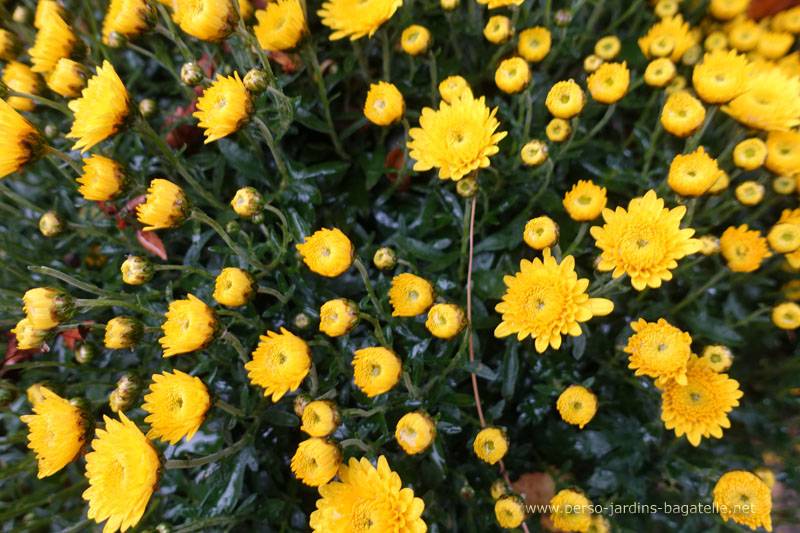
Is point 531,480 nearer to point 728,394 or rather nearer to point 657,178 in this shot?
point 728,394

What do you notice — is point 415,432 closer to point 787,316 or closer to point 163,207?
point 163,207

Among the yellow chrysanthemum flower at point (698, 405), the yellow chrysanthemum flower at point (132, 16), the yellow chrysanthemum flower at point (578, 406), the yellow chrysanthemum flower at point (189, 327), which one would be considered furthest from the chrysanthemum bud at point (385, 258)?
the yellow chrysanthemum flower at point (132, 16)

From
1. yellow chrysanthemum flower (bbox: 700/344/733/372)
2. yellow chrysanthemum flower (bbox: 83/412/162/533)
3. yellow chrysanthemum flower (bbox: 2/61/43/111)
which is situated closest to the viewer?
yellow chrysanthemum flower (bbox: 83/412/162/533)

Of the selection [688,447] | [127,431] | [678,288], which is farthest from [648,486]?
[127,431]

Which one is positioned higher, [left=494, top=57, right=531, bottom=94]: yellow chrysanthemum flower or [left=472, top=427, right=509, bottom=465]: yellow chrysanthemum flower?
[left=494, top=57, right=531, bottom=94]: yellow chrysanthemum flower

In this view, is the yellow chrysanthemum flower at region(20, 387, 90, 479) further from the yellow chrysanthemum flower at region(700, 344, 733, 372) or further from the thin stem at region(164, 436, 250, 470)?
the yellow chrysanthemum flower at region(700, 344, 733, 372)

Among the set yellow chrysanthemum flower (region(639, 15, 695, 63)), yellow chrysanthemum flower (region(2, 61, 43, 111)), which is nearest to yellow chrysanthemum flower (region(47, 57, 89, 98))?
yellow chrysanthemum flower (region(2, 61, 43, 111))

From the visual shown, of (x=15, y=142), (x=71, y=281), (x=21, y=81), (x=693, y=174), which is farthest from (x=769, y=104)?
(x=21, y=81)
